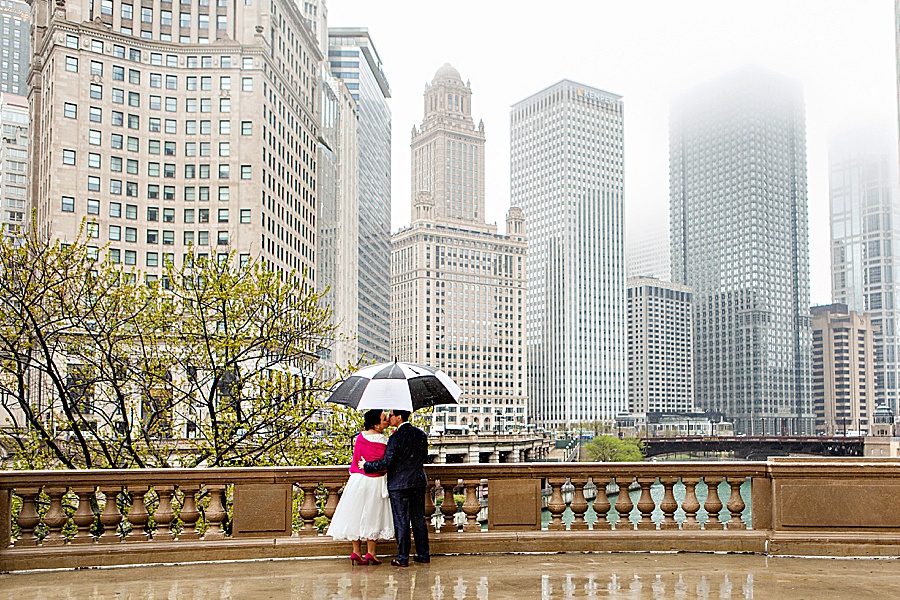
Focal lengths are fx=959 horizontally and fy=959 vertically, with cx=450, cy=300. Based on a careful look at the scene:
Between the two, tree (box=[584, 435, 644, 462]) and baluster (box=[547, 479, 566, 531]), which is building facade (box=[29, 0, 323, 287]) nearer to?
tree (box=[584, 435, 644, 462])

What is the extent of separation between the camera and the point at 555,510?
42.9 feet

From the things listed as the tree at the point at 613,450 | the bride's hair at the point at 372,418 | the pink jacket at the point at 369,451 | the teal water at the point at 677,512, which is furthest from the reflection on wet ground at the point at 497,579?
the tree at the point at 613,450

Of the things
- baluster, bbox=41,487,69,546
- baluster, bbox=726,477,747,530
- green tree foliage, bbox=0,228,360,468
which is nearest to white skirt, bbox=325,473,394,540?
baluster, bbox=41,487,69,546

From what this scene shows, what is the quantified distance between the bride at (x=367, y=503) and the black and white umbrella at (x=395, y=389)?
1.15 ft

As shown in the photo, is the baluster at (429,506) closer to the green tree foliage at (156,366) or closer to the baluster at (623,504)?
the baluster at (623,504)

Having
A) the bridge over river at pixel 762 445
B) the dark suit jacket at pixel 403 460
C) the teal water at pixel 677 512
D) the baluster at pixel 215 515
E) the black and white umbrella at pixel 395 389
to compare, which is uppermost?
the black and white umbrella at pixel 395 389

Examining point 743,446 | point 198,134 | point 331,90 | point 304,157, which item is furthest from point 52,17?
point 743,446

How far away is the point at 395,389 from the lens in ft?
38.9

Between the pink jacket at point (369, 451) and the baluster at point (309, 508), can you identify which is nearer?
the pink jacket at point (369, 451)

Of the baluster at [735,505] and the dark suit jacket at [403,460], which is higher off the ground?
the dark suit jacket at [403,460]

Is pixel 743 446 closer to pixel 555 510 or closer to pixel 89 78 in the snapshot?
pixel 89 78

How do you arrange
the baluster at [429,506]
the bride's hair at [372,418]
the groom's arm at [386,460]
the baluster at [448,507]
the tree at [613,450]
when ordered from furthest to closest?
the tree at [613,450] → the baluster at [429,506] → the baluster at [448,507] → the bride's hair at [372,418] → the groom's arm at [386,460]

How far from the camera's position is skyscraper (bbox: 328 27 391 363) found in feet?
558

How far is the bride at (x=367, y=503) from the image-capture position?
11836 mm
